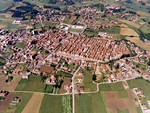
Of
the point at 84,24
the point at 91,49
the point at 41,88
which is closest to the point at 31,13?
the point at 84,24

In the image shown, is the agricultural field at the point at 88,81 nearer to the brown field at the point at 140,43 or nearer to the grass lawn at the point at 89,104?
the grass lawn at the point at 89,104

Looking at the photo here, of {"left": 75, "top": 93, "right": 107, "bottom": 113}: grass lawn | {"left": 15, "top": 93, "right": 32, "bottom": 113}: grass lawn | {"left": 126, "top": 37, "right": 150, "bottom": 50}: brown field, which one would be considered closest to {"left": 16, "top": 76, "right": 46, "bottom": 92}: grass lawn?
{"left": 15, "top": 93, "right": 32, "bottom": 113}: grass lawn

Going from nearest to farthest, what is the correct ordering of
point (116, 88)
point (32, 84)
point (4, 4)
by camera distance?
point (116, 88), point (32, 84), point (4, 4)

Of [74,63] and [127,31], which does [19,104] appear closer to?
[74,63]

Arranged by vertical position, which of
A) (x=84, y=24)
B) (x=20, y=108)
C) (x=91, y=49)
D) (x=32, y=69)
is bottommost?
(x=20, y=108)

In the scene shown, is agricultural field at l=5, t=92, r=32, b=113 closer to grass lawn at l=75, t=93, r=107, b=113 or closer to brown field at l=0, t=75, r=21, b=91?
brown field at l=0, t=75, r=21, b=91

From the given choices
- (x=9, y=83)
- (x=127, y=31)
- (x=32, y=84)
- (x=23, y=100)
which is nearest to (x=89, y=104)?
(x=23, y=100)

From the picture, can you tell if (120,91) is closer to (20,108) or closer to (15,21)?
(20,108)

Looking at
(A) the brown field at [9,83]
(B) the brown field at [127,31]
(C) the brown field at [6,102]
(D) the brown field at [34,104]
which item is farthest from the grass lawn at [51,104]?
(B) the brown field at [127,31]
